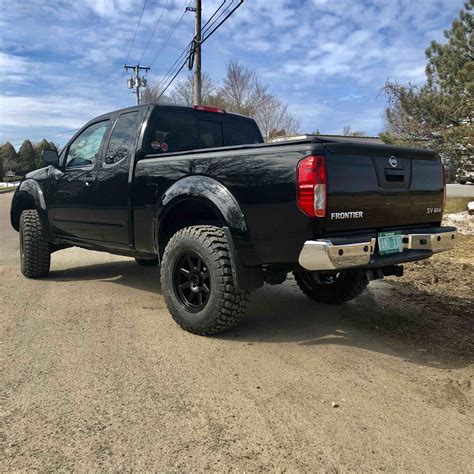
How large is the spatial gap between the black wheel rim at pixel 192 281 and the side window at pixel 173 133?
131 centimetres

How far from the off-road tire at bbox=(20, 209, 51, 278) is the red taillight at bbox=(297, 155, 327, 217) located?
14.1ft

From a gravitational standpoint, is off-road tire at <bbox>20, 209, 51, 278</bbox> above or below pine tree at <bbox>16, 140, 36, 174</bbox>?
below

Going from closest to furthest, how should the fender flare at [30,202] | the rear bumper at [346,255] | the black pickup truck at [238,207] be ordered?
the rear bumper at [346,255] < the black pickup truck at [238,207] < the fender flare at [30,202]

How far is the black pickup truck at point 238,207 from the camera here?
134 inches

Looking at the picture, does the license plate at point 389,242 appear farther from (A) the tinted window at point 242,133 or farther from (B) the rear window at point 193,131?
(A) the tinted window at point 242,133

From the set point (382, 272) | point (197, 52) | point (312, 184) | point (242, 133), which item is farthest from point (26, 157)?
point (312, 184)

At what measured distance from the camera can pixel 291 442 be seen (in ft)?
8.29

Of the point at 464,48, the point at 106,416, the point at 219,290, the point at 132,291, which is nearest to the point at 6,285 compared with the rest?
the point at 132,291

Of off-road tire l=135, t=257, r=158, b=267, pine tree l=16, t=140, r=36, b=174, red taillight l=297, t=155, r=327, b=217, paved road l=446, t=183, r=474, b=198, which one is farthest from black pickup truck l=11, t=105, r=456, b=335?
pine tree l=16, t=140, r=36, b=174

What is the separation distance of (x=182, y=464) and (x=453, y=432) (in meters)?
1.47

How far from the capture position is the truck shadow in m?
3.89

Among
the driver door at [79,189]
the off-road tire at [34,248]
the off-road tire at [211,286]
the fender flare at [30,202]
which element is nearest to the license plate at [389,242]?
the off-road tire at [211,286]

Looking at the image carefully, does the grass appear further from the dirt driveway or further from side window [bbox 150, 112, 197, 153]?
side window [bbox 150, 112, 197, 153]

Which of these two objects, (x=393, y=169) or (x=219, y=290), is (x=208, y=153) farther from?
(x=393, y=169)
